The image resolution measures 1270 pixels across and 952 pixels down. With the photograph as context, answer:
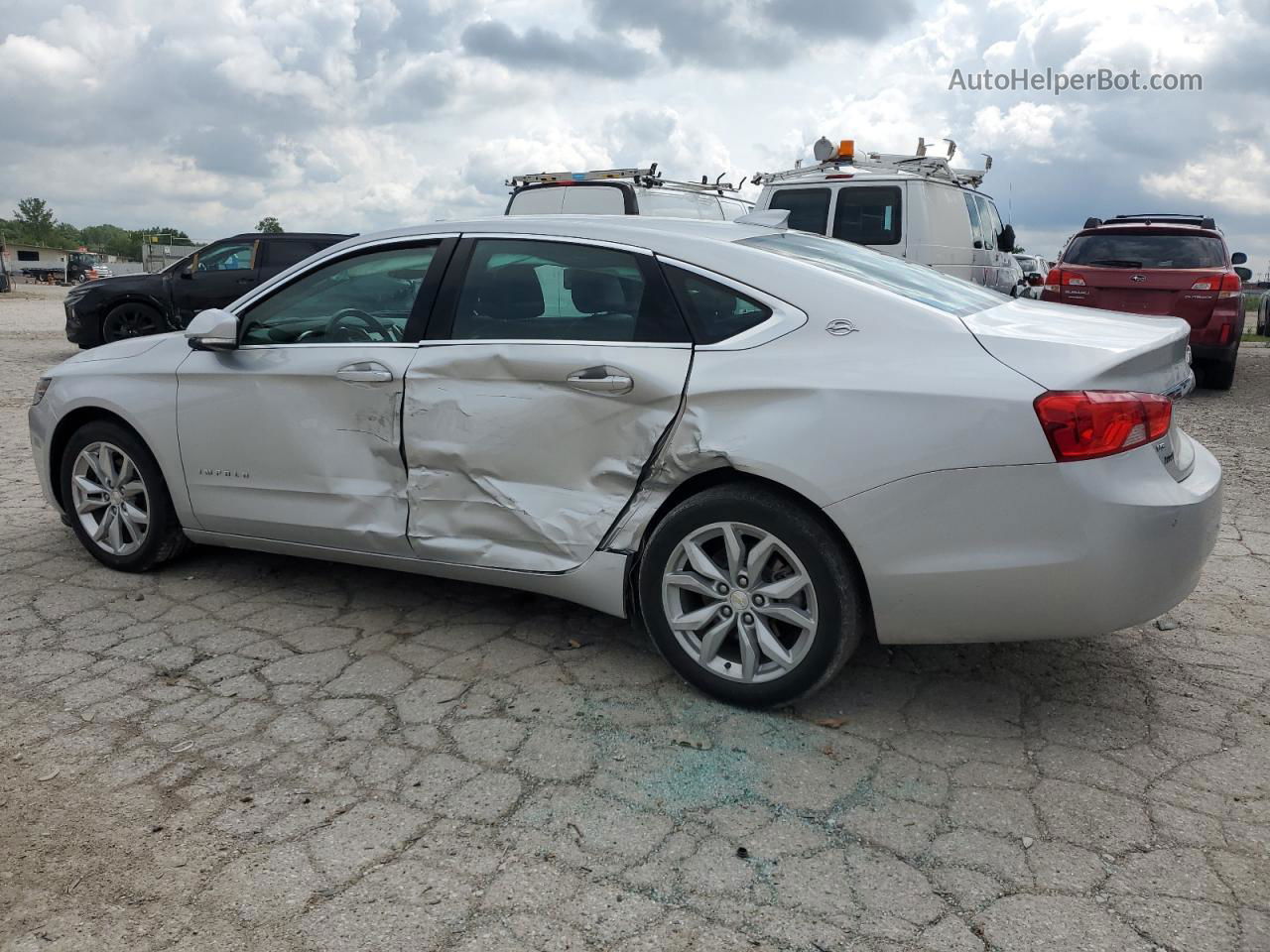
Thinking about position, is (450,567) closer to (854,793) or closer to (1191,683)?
(854,793)

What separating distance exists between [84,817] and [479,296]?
6.77 ft

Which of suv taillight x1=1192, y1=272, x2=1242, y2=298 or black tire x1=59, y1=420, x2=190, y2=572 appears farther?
suv taillight x1=1192, y1=272, x2=1242, y2=298

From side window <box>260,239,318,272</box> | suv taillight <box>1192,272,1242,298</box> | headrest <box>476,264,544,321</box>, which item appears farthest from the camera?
side window <box>260,239,318,272</box>

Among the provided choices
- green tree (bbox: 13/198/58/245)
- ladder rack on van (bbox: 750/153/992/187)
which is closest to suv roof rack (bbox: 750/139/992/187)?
ladder rack on van (bbox: 750/153/992/187)

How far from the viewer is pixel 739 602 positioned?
3211mm

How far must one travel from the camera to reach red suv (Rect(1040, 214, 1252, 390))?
9.95 m

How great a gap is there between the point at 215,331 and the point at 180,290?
10.3 meters

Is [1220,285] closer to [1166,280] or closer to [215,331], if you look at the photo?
[1166,280]

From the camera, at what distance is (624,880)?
8.05ft

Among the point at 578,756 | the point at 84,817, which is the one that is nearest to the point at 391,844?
the point at 578,756

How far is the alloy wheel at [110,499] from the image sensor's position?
457 centimetres

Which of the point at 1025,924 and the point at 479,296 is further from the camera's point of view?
the point at 479,296

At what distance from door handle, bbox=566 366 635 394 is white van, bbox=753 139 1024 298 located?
23.3 feet

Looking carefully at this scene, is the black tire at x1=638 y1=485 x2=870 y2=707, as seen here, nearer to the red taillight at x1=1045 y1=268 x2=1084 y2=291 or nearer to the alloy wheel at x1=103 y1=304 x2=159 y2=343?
the red taillight at x1=1045 y1=268 x2=1084 y2=291
